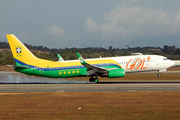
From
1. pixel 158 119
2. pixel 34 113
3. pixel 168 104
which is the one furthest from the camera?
Result: pixel 168 104

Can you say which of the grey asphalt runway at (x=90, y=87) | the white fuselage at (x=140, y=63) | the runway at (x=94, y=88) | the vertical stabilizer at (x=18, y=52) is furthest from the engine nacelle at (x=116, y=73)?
the vertical stabilizer at (x=18, y=52)

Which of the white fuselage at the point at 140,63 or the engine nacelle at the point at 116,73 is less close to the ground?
the white fuselage at the point at 140,63

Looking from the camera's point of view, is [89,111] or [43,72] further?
[43,72]

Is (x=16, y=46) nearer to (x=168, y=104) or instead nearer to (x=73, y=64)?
(x=73, y=64)

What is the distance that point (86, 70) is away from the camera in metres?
40.4

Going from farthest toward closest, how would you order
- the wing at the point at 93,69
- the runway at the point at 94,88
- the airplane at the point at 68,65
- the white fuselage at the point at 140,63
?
the white fuselage at the point at 140,63
the airplane at the point at 68,65
the wing at the point at 93,69
the runway at the point at 94,88

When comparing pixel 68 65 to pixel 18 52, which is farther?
pixel 68 65

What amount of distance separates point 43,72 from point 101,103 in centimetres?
2216

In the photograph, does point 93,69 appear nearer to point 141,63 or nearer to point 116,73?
point 116,73

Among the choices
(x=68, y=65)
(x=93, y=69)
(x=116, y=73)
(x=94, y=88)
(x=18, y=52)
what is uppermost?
(x=18, y=52)

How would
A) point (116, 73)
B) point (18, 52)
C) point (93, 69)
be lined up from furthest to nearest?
point (18, 52) → point (93, 69) → point (116, 73)

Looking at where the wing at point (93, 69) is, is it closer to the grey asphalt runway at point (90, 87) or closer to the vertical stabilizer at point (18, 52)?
the grey asphalt runway at point (90, 87)

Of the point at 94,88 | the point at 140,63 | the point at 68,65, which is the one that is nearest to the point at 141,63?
the point at 140,63

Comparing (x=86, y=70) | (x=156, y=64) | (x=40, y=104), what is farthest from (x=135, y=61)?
(x=40, y=104)
